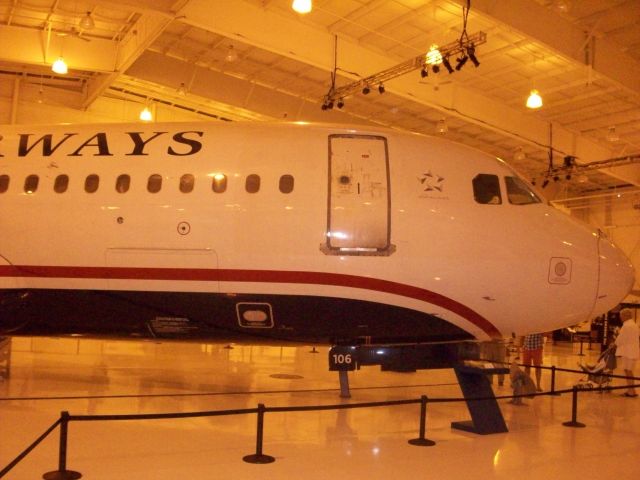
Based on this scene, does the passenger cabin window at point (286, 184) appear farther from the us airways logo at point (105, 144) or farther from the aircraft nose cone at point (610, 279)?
the aircraft nose cone at point (610, 279)

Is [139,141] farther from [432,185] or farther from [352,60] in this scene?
[352,60]

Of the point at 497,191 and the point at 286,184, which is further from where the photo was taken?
the point at 497,191

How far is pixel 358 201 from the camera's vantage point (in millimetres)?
9500

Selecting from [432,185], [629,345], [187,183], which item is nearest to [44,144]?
[187,183]

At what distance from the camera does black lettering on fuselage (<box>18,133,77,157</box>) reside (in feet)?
34.2

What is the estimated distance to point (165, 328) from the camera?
33.3 ft

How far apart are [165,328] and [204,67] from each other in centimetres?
1608

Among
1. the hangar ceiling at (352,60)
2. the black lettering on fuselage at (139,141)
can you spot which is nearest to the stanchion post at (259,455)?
the black lettering on fuselage at (139,141)

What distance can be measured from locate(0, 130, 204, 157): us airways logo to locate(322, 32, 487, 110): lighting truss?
29.6 ft

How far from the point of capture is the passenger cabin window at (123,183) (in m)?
9.84

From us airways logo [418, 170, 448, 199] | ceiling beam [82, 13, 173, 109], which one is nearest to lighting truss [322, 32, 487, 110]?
ceiling beam [82, 13, 173, 109]

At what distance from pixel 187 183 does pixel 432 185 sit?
3734 millimetres

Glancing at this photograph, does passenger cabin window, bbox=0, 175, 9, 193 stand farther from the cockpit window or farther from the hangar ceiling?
the cockpit window

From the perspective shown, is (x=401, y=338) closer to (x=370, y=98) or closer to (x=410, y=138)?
(x=410, y=138)
